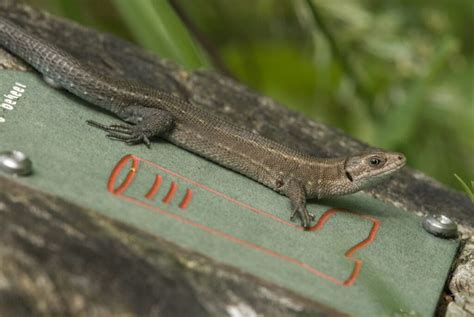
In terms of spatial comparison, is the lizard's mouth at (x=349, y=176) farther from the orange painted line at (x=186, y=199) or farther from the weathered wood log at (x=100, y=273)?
the weathered wood log at (x=100, y=273)

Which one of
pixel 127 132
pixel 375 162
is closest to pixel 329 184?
pixel 375 162

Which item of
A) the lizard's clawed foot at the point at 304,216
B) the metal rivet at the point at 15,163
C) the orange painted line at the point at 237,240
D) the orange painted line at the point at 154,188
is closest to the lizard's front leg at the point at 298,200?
the lizard's clawed foot at the point at 304,216

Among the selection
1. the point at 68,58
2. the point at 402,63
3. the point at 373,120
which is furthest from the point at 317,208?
the point at 402,63

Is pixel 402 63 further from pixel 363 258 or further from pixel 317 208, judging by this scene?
pixel 363 258

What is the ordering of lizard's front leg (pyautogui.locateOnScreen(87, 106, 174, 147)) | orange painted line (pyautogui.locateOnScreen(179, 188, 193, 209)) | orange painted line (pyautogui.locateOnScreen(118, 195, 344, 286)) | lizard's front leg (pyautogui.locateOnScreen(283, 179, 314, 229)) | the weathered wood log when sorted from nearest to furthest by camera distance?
the weathered wood log
orange painted line (pyautogui.locateOnScreen(118, 195, 344, 286))
orange painted line (pyautogui.locateOnScreen(179, 188, 193, 209))
lizard's front leg (pyautogui.locateOnScreen(283, 179, 314, 229))
lizard's front leg (pyautogui.locateOnScreen(87, 106, 174, 147))

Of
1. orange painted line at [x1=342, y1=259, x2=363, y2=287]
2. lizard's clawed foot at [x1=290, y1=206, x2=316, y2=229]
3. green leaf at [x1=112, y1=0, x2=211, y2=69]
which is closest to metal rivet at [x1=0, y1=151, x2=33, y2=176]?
lizard's clawed foot at [x1=290, y1=206, x2=316, y2=229]

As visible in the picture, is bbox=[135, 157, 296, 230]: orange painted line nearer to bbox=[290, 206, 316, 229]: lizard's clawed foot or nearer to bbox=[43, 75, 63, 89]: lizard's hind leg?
bbox=[290, 206, 316, 229]: lizard's clawed foot
